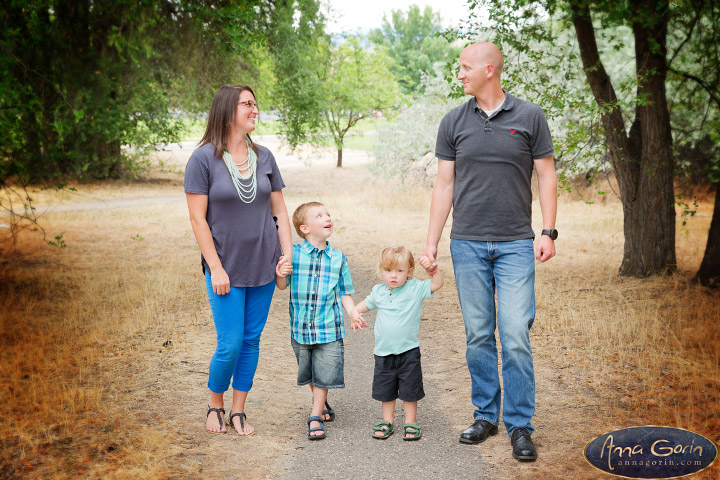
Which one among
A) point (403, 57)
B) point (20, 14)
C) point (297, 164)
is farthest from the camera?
point (403, 57)

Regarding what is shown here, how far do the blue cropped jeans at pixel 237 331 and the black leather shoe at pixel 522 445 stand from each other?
1.72m

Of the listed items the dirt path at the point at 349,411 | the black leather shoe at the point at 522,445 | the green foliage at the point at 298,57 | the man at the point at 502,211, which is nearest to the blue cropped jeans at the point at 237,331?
the dirt path at the point at 349,411

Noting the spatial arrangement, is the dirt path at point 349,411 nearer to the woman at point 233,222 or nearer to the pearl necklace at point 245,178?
the woman at point 233,222

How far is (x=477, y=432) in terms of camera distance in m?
4.20

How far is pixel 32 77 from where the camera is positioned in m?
7.47

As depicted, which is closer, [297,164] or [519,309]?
[519,309]

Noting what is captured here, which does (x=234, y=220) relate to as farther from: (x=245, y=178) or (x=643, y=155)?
(x=643, y=155)

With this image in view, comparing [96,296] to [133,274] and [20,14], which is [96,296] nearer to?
[133,274]

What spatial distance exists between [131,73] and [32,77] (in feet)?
18.3

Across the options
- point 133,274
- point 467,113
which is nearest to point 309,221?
point 467,113

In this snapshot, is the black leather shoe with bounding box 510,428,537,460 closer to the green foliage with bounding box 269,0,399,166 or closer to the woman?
the woman

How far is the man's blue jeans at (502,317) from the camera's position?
3.96 m

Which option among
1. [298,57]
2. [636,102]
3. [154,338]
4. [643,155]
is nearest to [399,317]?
[154,338]

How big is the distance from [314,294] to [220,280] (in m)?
0.65
